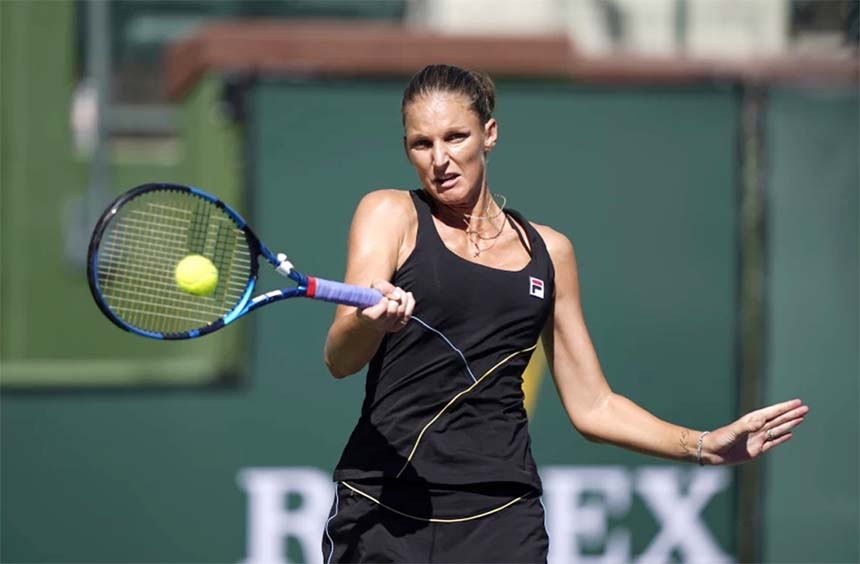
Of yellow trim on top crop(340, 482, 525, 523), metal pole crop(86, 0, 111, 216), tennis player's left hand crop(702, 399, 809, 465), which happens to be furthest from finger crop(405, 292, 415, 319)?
metal pole crop(86, 0, 111, 216)

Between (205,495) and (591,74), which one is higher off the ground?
(591,74)

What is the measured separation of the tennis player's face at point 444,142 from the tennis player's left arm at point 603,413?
1.06ft

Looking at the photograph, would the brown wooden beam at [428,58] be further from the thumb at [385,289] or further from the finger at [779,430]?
the thumb at [385,289]

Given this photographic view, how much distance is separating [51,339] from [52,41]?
1.88m

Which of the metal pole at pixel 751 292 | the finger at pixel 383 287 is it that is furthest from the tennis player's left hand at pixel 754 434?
the metal pole at pixel 751 292

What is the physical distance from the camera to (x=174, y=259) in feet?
17.4

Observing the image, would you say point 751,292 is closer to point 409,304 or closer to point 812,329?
point 812,329

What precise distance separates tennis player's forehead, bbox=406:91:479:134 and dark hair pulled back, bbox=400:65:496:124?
1 centimetres

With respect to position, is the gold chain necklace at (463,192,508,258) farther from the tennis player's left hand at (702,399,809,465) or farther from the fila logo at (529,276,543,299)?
the tennis player's left hand at (702,399,809,465)

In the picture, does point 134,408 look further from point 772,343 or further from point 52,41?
point 52,41

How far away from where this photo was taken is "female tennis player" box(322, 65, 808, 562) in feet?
11.5

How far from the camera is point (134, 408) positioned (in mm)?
6625

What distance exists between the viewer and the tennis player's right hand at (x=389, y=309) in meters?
3.21

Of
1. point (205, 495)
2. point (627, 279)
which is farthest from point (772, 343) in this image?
point (205, 495)
